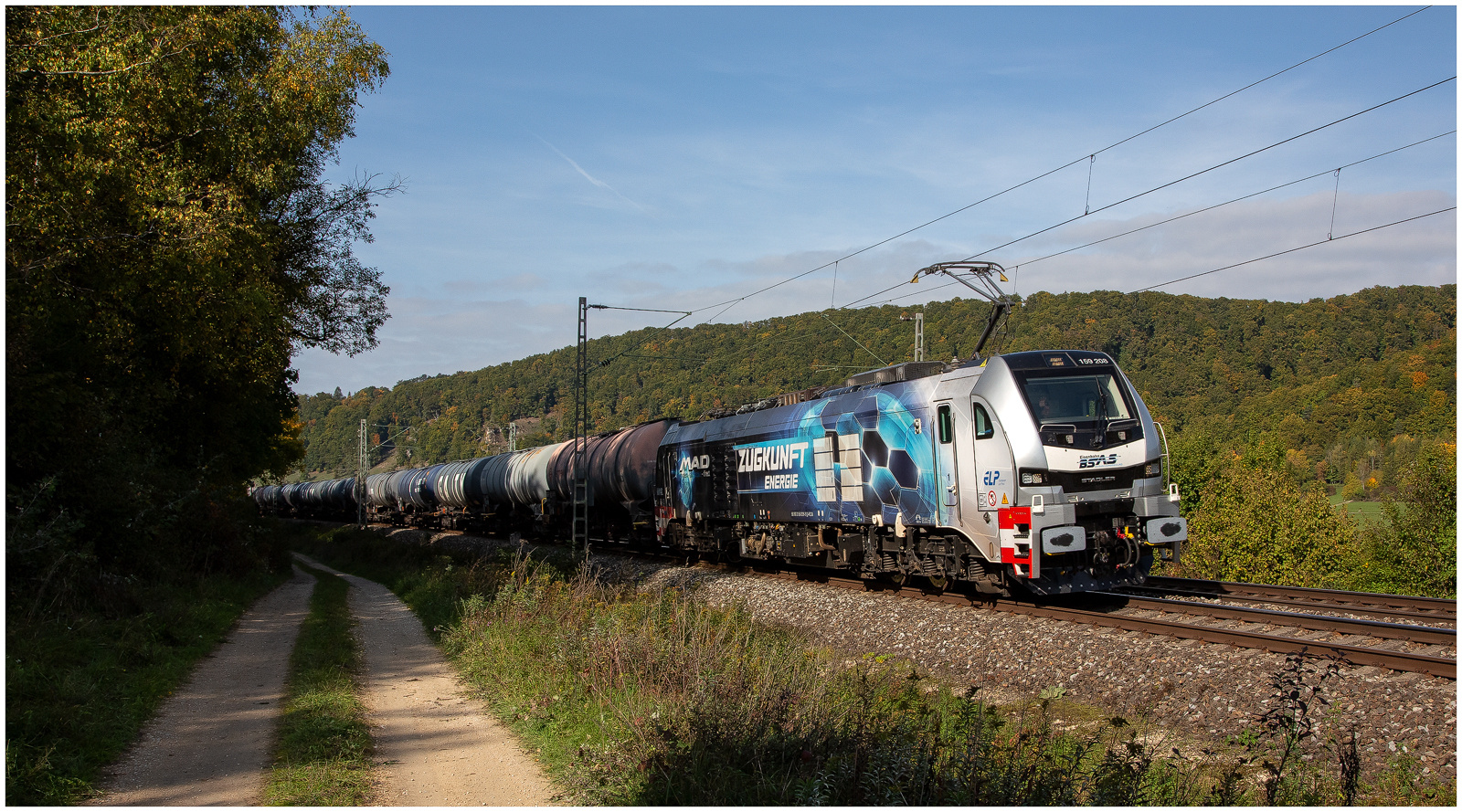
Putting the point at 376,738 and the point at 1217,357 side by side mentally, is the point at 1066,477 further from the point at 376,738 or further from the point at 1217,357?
the point at 1217,357

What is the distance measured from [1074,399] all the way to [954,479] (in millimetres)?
1934

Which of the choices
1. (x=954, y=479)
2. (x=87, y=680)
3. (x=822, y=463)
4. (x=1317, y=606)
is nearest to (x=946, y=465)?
(x=954, y=479)

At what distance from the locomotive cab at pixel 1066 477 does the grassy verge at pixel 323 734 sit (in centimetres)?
798

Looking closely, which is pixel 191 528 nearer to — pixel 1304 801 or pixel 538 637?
pixel 538 637

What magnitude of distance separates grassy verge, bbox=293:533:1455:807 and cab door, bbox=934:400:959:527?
2.48 metres

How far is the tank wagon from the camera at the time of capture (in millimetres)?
12102

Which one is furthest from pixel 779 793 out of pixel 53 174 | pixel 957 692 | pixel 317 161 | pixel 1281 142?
pixel 317 161

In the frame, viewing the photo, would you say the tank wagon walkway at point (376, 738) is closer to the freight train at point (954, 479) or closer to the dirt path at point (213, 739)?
the dirt path at point (213, 739)

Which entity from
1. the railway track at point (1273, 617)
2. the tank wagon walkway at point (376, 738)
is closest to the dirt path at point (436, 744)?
the tank wagon walkway at point (376, 738)

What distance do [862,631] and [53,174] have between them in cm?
1271

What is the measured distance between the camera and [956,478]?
13023mm

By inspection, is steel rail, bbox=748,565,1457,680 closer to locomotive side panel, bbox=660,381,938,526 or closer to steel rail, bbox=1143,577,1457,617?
locomotive side panel, bbox=660,381,938,526

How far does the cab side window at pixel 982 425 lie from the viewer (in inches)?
490

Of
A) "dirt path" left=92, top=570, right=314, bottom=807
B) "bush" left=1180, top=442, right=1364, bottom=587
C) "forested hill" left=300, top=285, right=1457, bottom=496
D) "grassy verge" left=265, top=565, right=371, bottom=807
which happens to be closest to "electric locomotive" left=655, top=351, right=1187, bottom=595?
"grassy verge" left=265, top=565, right=371, bottom=807
